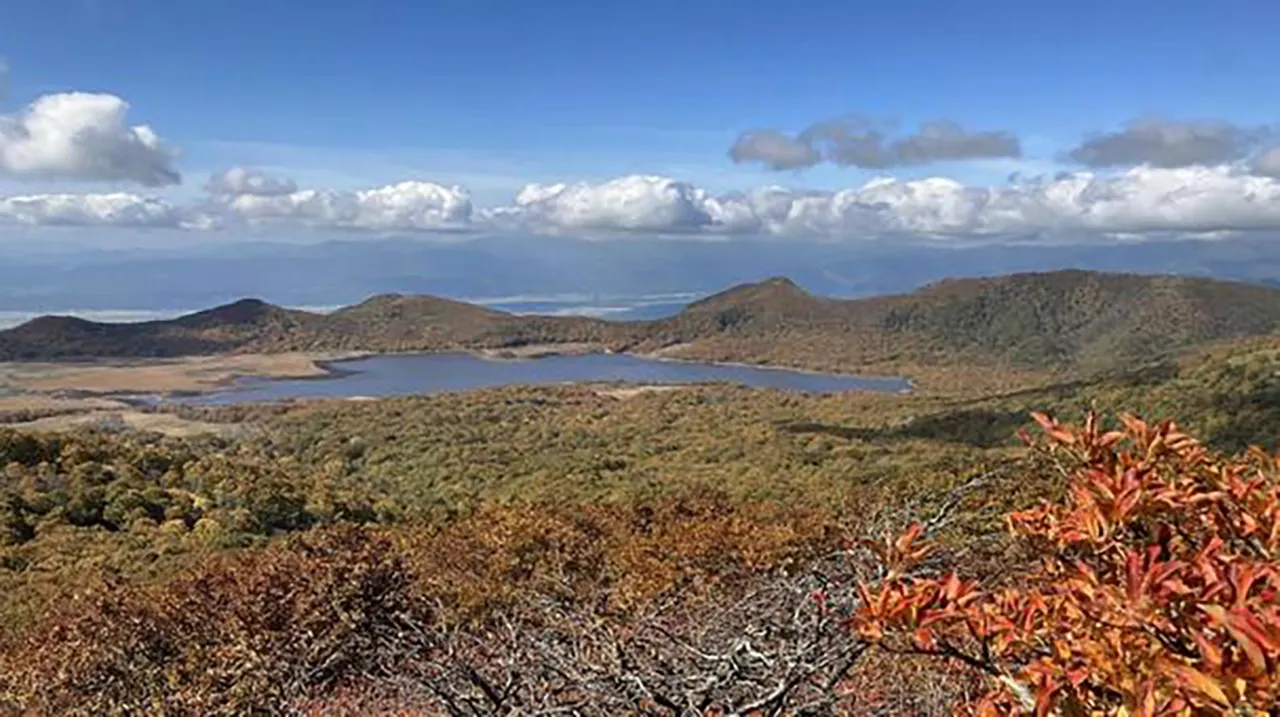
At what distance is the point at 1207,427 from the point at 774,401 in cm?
4752

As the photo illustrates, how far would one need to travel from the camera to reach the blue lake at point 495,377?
9294 cm

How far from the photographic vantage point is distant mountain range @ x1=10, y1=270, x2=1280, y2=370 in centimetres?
12162

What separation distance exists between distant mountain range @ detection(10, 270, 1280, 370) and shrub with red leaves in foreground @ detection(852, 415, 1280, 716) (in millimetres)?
123317

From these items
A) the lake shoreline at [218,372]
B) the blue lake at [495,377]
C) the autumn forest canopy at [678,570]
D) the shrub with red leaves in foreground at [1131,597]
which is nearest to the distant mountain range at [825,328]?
the lake shoreline at [218,372]

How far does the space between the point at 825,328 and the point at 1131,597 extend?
14699 cm

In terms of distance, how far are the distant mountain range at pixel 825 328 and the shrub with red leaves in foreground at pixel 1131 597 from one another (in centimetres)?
12332

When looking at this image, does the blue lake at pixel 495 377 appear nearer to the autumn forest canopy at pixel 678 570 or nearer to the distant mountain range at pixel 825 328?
the distant mountain range at pixel 825 328

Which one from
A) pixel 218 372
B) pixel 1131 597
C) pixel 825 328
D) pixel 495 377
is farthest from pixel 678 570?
pixel 825 328

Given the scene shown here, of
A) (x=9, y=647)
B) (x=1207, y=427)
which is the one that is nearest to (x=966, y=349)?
(x=1207, y=427)

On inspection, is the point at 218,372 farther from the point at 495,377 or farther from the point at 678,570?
the point at 678,570

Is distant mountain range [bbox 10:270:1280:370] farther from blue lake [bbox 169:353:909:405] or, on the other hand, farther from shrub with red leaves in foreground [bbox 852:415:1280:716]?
shrub with red leaves in foreground [bbox 852:415:1280:716]

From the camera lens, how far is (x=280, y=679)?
6.40 m

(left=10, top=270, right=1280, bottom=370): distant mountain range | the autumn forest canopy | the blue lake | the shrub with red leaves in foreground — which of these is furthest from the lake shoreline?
the shrub with red leaves in foreground

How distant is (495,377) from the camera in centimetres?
10912
